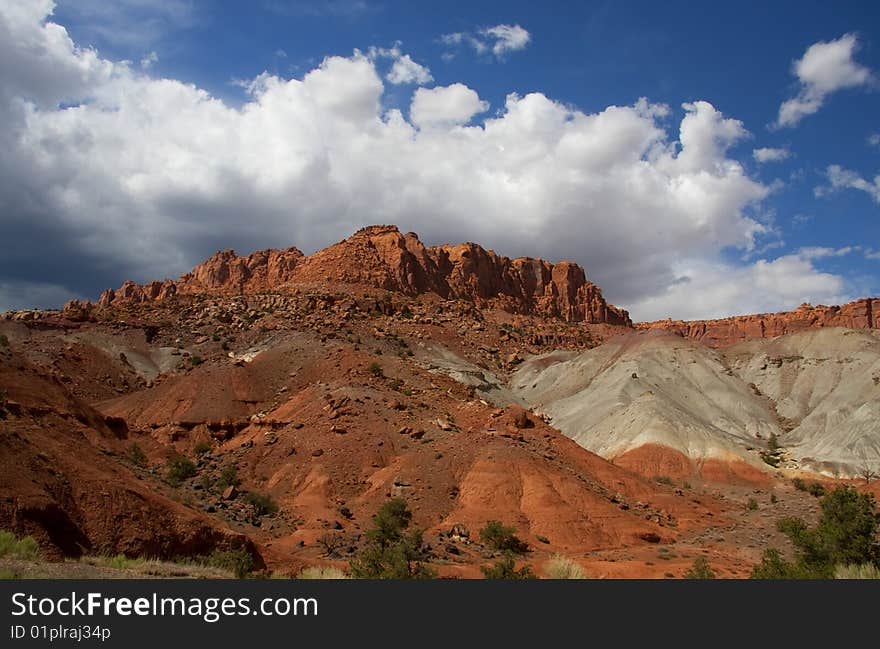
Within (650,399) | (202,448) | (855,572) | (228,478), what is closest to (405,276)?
(650,399)

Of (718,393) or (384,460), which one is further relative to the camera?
→ (718,393)

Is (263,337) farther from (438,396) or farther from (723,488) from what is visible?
(723,488)

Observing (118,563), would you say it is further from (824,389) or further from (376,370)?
(824,389)

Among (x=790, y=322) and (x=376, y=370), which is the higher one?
(x=790, y=322)

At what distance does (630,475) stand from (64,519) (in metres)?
34.2

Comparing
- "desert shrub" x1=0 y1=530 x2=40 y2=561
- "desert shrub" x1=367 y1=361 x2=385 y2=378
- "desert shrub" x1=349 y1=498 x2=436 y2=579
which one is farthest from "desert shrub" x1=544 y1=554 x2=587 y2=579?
"desert shrub" x1=367 y1=361 x2=385 y2=378

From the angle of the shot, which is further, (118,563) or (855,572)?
(855,572)

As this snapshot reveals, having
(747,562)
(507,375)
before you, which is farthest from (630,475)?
(507,375)

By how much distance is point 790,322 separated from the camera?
17275cm

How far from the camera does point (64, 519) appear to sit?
1712 centimetres

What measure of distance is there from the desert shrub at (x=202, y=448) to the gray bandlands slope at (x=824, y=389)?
162 feet

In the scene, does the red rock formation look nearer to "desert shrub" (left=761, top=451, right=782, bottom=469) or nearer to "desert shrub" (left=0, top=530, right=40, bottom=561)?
"desert shrub" (left=761, top=451, right=782, bottom=469)

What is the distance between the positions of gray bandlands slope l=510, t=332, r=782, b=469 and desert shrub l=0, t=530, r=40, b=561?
52.9 meters

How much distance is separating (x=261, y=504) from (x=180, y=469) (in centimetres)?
596
